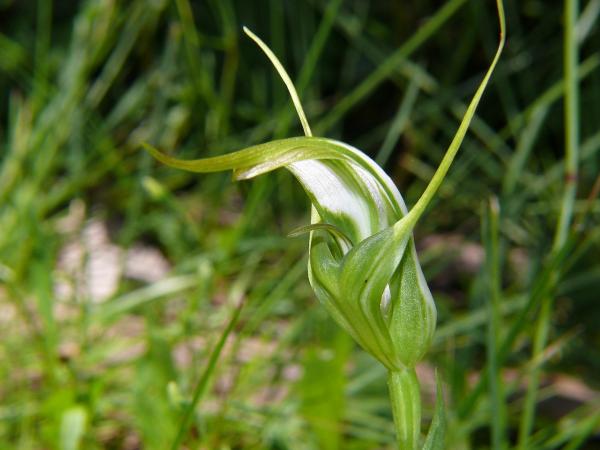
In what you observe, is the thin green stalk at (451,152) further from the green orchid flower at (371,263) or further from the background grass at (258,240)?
the background grass at (258,240)

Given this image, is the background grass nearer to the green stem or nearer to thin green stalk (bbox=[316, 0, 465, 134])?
thin green stalk (bbox=[316, 0, 465, 134])

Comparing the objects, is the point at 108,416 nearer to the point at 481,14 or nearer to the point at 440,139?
the point at 481,14

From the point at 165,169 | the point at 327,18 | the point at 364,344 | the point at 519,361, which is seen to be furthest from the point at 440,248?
the point at 364,344

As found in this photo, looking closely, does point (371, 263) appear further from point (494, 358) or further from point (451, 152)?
point (494, 358)

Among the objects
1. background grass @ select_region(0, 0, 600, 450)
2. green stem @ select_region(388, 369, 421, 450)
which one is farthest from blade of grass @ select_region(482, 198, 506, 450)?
green stem @ select_region(388, 369, 421, 450)

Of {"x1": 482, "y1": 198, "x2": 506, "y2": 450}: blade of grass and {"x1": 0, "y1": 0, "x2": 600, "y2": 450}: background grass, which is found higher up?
{"x1": 482, "y1": 198, "x2": 506, "y2": 450}: blade of grass

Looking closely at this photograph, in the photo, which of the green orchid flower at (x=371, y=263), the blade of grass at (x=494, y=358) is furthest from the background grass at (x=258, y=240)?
the green orchid flower at (x=371, y=263)
